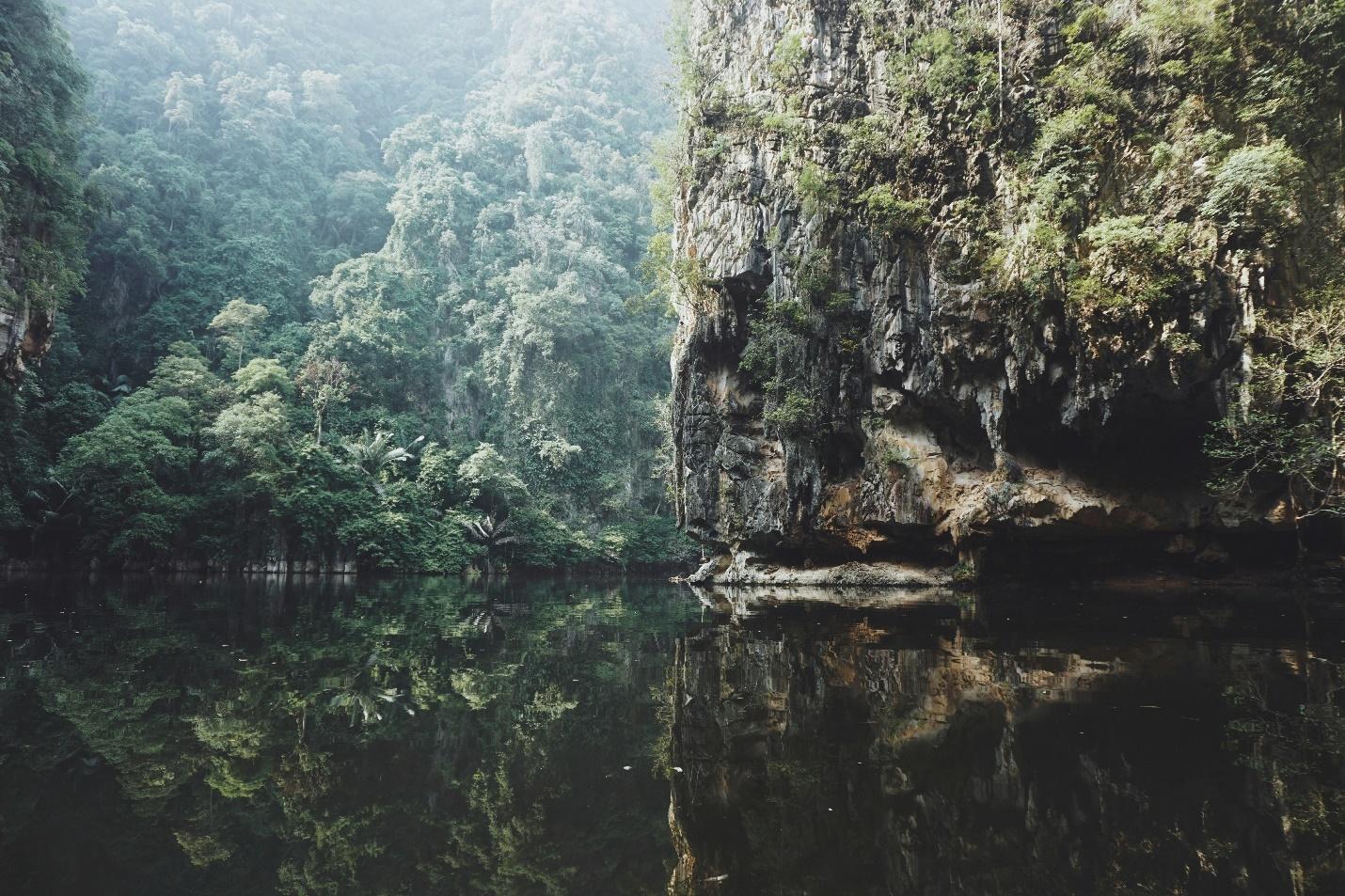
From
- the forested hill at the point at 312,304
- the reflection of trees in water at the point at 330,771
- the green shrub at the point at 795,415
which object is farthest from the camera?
the forested hill at the point at 312,304

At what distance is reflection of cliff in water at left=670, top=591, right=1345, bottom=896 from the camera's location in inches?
95.4

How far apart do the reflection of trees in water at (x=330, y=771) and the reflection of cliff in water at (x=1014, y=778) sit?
433 mm

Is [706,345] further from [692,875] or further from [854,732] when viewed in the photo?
[692,875]

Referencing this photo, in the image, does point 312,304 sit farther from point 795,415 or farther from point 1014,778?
point 1014,778

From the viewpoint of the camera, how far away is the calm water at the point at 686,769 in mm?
2531

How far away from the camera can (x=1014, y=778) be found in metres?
3.24

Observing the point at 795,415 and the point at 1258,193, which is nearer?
the point at 1258,193

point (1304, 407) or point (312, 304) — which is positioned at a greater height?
point (312, 304)

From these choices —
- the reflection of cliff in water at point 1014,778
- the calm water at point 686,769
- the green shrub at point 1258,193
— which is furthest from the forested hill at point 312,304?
the reflection of cliff in water at point 1014,778

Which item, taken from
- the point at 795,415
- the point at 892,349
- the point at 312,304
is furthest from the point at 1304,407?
the point at 312,304

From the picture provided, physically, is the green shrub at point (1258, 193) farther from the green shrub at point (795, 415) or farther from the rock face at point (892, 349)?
the green shrub at point (795, 415)

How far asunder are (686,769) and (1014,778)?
5.29 feet

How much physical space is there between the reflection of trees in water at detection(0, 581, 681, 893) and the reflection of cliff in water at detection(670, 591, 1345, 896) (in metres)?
0.43

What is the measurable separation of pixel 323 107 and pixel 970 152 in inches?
2106
